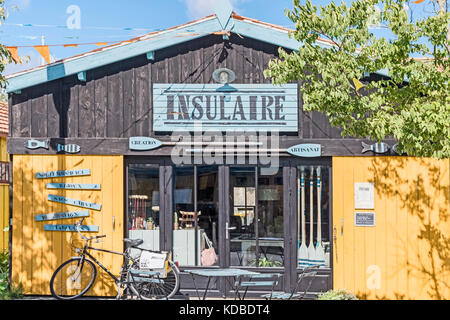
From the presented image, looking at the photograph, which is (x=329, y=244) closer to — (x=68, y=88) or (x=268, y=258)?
(x=268, y=258)

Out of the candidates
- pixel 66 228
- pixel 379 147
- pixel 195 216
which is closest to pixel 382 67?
pixel 379 147

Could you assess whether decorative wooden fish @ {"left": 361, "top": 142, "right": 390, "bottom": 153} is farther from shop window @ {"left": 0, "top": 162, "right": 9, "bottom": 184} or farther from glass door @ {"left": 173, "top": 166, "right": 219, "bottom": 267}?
shop window @ {"left": 0, "top": 162, "right": 9, "bottom": 184}

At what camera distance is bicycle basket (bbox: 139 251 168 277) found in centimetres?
804

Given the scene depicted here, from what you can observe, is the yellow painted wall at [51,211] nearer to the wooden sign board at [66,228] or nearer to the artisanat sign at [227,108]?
the wooden sign board at [66,228]

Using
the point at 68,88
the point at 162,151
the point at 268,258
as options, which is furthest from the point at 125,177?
the point at 268,258

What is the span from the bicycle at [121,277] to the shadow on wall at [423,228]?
3314 millimetres

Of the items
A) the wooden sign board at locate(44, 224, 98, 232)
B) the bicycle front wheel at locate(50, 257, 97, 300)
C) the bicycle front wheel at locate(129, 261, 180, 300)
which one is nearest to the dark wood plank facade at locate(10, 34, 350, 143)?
the wooden sign board at locate(44, 224, 98, 232)

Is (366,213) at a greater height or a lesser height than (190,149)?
lesser

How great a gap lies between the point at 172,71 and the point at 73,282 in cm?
411

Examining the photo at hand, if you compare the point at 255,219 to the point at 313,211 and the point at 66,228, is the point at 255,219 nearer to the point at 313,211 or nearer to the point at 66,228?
the point at 313,211

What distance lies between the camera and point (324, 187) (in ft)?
28.6

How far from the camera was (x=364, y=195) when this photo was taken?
28.0 ft

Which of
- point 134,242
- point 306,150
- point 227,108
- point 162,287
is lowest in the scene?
point 162,287

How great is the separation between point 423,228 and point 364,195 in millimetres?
1128
